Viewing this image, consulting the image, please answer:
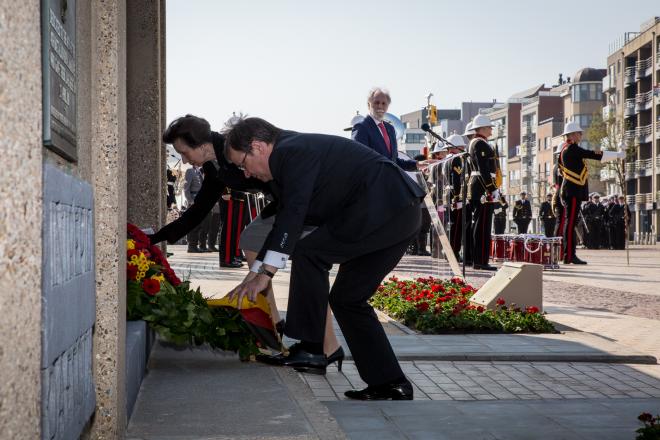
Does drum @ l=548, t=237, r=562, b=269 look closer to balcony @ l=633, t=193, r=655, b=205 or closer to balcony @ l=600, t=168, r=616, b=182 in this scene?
balcony @ l=633, t=193, r=655, b=205

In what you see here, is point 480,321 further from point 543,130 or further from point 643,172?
point 543,130

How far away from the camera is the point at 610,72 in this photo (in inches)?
3895

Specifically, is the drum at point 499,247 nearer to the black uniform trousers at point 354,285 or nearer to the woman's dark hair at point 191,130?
the woman's dark hair at point 191,130

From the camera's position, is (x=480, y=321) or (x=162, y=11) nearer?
(x=480, y=321)

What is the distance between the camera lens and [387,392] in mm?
5512

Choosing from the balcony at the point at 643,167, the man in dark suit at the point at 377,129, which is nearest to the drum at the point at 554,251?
the man in dark suit at the point at 377,129

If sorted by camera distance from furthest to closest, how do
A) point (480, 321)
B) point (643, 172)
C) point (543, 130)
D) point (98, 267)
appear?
point (543, 130)
point (643, 172)
point (480, 321)
point (98, 267)

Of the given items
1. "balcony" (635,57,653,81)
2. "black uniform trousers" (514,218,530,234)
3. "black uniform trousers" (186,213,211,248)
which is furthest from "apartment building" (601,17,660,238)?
"black uniform trousers" (186,213,211,248)

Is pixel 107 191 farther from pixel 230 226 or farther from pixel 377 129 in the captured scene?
pixel 230 226

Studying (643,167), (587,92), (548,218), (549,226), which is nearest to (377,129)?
(549,226)

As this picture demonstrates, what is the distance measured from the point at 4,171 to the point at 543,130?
128m

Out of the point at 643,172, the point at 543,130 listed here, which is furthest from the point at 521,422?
the point at 543,130

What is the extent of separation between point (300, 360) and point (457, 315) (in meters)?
3.32

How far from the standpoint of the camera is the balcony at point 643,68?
8662 centimetres
